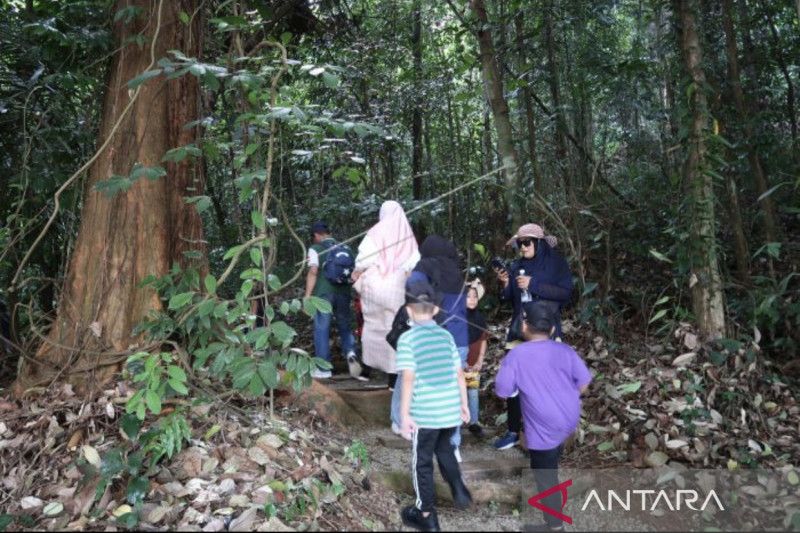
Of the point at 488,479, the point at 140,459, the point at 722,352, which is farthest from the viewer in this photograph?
the point at 722,352

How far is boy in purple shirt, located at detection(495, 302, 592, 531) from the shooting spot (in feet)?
13.4

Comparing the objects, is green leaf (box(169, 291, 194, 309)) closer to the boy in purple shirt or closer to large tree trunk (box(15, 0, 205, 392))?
large tree trunk (box(15, 0, 205, 392))

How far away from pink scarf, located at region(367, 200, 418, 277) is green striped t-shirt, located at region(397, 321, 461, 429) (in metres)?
1.81

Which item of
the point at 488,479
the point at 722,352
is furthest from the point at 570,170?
the point at 488,479

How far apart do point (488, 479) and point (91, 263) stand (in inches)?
142

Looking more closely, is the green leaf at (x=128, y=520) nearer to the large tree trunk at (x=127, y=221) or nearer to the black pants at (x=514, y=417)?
the large tree trunk at (x=127, y=221)

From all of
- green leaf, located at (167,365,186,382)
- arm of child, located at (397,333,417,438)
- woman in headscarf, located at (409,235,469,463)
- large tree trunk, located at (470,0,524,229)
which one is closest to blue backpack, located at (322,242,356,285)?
woman in headscarf, located at (409,235,469,463)

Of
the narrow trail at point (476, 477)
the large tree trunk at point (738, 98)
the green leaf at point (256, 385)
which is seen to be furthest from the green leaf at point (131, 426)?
the large tree trunk at point (738, 98)

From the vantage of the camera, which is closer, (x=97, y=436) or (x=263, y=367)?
(x=263, y=367)

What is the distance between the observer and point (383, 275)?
18.9 ft

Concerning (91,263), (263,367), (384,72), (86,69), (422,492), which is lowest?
(422,492)

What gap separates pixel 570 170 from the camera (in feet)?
28.2

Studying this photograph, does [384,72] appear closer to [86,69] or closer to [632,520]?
[86,69]

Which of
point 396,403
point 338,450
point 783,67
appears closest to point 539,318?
point 396,403
